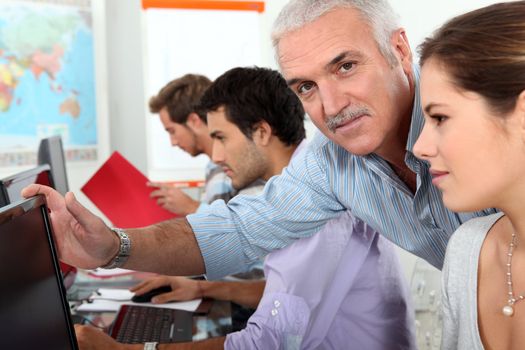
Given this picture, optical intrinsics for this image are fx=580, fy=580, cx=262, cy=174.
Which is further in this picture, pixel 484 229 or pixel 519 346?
pixel 484 229

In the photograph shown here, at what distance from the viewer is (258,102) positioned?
2.10 meters

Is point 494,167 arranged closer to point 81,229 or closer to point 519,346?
point 519,346

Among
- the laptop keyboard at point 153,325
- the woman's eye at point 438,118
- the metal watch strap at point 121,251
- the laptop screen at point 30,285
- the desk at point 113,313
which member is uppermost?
→ the woman's eye at point 438,118

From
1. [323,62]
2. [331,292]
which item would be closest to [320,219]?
[331,292]

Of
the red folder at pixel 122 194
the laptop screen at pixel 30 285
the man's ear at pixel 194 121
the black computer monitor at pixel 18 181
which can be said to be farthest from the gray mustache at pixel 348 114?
the man's ear at pixel 194 121

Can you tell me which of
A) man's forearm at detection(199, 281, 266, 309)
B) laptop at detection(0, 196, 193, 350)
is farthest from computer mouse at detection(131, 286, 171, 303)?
laptop at detection(0, 196, 193, 350)

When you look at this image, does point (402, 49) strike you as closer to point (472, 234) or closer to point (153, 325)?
point (472, 234)

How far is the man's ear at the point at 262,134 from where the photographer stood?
202cm

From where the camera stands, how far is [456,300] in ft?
3.49

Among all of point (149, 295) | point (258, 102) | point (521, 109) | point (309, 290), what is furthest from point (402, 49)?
point (149, 295)

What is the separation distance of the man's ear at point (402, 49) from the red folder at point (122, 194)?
1.24m

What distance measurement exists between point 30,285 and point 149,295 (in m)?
0.99

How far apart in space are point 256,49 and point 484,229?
3026mm

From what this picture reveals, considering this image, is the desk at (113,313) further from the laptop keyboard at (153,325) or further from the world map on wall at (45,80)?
the world map on wall at (45,80)
